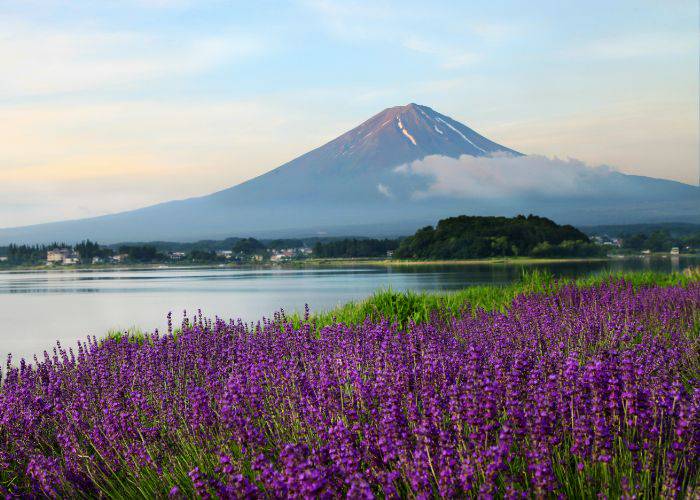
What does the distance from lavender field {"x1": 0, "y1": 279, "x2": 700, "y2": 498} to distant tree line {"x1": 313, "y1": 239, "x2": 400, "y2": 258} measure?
9617 centimetres

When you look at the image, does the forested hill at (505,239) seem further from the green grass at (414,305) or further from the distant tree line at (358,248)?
Answer: the green grass at (414,305)

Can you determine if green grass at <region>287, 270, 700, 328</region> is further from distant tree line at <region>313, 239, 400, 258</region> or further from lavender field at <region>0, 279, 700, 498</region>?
distant tree line at <region>313, 239, 400, 258</region>

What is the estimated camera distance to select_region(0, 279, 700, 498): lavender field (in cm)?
338

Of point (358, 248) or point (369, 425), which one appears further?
point (358, 248)

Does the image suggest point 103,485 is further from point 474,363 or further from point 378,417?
point 474,363

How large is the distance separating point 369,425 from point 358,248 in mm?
103693

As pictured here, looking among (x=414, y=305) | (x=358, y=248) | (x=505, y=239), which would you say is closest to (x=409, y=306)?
(x=414, y=305)

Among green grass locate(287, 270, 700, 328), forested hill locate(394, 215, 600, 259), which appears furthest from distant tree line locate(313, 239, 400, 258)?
green grass locate(287, 270, 700, 328)

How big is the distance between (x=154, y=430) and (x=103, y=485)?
0.89m

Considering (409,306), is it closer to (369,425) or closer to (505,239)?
(369,425)

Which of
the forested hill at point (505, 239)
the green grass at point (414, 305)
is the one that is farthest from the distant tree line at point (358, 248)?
the green grass at point (414, 305)

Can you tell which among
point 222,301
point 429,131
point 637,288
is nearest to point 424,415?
point 637,288

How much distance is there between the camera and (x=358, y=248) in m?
108

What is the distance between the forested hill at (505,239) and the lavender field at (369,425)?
237 ft
